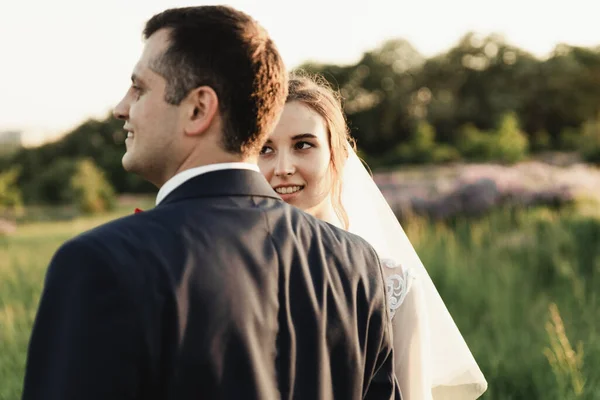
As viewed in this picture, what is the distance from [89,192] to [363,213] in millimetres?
33341

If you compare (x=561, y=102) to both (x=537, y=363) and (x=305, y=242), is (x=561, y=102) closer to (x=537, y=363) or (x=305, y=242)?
(x=537, y=363)

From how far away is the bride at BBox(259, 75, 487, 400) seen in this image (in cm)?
233

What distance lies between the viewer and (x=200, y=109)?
150 cm

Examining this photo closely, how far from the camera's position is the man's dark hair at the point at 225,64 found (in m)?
1.50

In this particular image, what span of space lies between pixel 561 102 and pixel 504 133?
71.1 feet

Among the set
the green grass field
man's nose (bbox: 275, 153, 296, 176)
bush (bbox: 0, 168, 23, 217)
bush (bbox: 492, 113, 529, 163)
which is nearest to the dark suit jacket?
man's nose (bbox: 275, 153, 296, 176)

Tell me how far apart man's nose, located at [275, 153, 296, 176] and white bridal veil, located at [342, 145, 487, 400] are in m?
0.49

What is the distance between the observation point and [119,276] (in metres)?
1.27

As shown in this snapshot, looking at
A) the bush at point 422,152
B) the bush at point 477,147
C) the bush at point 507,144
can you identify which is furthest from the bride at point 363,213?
the bush at point 422,152

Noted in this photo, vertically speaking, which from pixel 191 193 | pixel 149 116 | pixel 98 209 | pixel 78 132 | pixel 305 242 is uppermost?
pixel 149 116

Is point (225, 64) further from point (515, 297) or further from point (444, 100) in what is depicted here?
point (444, 100)

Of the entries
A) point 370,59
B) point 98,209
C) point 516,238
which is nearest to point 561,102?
point 370,59

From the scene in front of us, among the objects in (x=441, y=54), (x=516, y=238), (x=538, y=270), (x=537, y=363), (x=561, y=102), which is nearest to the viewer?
(x=537, y=363)

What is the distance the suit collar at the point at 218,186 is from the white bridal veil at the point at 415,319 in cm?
97
